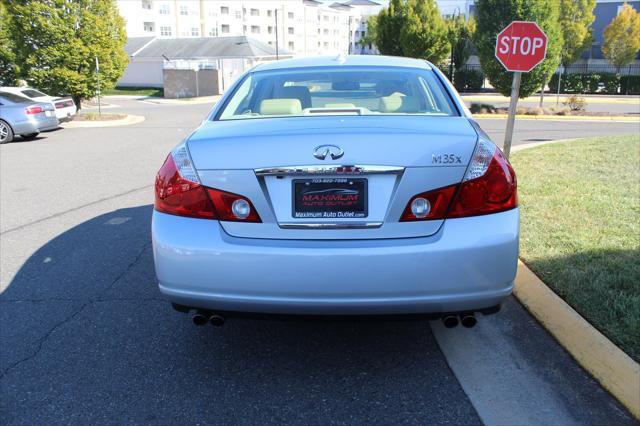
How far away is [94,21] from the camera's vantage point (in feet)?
63.9

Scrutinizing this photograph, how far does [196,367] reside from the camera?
10.5 ft

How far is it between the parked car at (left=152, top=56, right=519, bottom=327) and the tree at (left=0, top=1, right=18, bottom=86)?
19947 mm

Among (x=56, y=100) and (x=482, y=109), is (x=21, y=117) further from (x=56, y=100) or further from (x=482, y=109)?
(x=482, y=109)

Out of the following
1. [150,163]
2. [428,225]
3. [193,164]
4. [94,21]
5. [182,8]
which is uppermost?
[182,8]

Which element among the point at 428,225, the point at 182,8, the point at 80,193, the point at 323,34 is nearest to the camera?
the point at 428,225

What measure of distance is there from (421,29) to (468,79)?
8193 millimetres

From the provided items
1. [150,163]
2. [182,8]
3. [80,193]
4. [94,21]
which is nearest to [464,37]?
[94,21]

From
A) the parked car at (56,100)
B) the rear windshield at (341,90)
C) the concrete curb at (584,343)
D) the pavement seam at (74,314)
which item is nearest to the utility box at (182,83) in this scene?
the parked car at (56,100)

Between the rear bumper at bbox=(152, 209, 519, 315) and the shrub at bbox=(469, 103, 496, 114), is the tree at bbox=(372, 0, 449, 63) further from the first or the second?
the rear bumper at bbox=(152, 209, 519, 315)

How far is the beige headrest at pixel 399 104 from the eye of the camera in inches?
145

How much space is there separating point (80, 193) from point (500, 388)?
6.72 m

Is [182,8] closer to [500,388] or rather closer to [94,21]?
[94,21]

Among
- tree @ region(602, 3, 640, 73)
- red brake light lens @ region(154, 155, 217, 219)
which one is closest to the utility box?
tree @ region(602, 3, 640, 73)

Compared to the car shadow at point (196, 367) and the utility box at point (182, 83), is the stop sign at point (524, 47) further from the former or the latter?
the utility box at point (182, 83)
